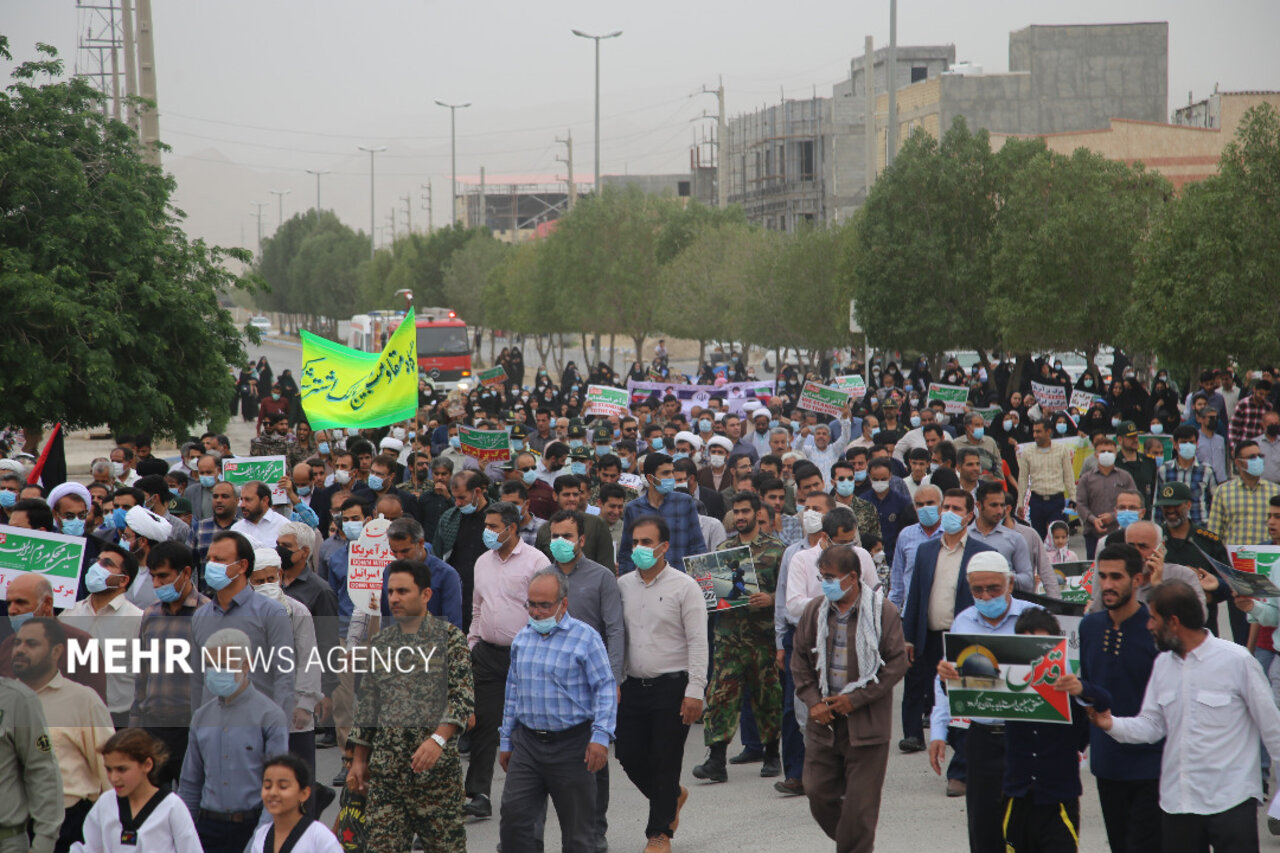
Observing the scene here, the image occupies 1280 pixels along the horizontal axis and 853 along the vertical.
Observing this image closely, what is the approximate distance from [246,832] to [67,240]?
43.7 feet

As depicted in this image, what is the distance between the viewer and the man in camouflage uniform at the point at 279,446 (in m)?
16.7

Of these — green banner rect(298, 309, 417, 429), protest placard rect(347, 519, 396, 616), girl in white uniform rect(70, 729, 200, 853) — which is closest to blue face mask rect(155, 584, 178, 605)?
protest placard rect(347, 519, 396, 616)

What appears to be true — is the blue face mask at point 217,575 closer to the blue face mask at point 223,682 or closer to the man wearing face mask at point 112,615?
the man wearing face mask at point 112,615

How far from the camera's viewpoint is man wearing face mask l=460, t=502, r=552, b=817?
27.5 ft

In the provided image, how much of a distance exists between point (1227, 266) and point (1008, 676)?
1924 cm

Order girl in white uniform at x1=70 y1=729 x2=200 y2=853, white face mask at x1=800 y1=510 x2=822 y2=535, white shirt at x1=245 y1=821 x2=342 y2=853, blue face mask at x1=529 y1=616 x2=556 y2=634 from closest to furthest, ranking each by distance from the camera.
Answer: white shirt at x1=245 y1=821 x2=342 y2=853 < girl in white uniform at x1=70 y1=729 x2=200 y2=853 < blue face mask at x1=529 y1=616 x2=556 y2=634 < white face mask at x1=800 y1=510 x2=822 y2=535

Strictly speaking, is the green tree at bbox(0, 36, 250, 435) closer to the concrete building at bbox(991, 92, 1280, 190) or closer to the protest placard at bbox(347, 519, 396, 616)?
the protest placard at bbox(347, 519, 396, 616)

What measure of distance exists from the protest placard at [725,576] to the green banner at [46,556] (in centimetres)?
375

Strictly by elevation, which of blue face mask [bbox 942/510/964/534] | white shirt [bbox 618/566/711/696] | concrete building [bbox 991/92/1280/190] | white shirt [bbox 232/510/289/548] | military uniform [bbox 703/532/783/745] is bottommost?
military uniform [bbox 703/532/783/745]

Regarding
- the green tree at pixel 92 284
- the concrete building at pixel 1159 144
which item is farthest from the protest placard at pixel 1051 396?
the concrete building at pixel 1159 144

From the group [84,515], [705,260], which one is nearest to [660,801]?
[84,515]

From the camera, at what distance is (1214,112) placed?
2414 inches

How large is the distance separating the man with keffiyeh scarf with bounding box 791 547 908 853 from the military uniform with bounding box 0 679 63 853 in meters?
3.43

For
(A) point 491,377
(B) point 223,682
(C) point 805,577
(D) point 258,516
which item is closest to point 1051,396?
(A) point 491,377
